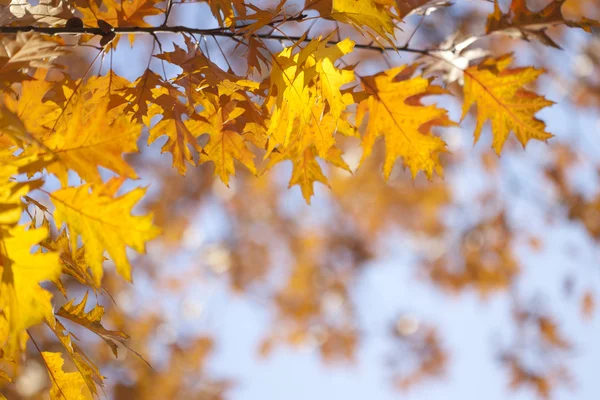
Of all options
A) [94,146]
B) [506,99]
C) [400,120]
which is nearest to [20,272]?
[94,146]

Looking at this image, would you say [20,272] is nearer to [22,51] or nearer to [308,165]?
[22,51]

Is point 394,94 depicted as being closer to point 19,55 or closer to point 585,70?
point 19,55

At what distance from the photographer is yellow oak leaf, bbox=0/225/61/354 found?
2.48 feet

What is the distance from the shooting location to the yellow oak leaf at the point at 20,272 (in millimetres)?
756

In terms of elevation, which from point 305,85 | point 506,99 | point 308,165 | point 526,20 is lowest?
point 506,99

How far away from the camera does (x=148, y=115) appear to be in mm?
1092

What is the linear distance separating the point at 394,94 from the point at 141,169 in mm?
4439

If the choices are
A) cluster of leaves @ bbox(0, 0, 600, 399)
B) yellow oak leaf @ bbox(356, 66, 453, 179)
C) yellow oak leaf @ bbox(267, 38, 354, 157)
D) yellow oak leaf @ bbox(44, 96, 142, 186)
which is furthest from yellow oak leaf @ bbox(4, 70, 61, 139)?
yellow oak leaf @ bbox(356, 66, 453, 179)

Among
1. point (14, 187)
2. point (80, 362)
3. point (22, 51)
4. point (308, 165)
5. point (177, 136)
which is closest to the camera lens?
point (14, 187)

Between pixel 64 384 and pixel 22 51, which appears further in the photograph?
pixel 64 384

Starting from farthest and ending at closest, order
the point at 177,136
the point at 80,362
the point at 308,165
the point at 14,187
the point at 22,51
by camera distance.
→ the point at 308,165
the point at 177,136
the point at 80,362
the point at 22,51
the point at 14,187

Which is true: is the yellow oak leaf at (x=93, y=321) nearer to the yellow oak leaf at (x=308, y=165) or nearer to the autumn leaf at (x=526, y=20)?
the yellow oak leaf at (x=308, y=165)

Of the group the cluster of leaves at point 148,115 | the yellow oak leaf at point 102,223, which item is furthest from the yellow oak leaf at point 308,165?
the yellow oak leaf at point 102,223

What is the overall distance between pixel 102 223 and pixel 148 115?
0.31 m
